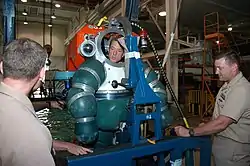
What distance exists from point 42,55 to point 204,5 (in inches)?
228

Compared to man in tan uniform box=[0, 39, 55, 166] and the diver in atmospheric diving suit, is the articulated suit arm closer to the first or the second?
the diver in atmospheric diving suit

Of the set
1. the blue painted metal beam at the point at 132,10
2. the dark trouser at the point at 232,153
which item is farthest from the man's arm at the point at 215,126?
the blue painted metal beam at the point at 132,10

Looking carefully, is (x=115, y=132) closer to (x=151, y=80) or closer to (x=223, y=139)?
(x=151, y=80)

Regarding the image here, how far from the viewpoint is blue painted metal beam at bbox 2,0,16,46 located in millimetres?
1757

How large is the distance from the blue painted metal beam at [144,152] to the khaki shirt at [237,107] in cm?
20

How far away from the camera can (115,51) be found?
1.63m

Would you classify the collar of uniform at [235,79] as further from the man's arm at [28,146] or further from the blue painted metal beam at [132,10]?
the man's arm at [28,146]

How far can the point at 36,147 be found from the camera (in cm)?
72

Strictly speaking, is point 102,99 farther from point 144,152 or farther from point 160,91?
point 144,152

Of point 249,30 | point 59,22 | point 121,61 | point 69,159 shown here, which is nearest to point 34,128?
point 69,159

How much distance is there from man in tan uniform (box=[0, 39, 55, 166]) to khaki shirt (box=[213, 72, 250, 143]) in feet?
3.77

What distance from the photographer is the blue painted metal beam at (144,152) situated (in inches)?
43.3

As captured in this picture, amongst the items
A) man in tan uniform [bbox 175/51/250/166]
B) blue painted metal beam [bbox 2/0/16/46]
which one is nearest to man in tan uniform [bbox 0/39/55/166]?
man in tan uniform [bbox 175/51/250/166]

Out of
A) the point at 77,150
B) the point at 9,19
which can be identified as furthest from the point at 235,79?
the point at 9,19
